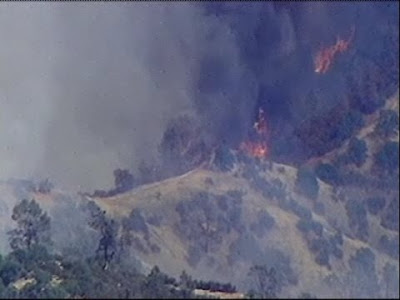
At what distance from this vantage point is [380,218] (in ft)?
154

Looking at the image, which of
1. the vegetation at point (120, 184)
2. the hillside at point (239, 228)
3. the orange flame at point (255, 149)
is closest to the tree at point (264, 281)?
the hillside at point (239, 228)

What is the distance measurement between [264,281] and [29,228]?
30745mm

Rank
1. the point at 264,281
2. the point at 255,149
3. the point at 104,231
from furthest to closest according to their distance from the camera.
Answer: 1. the point at 255,149
2. the point at 104,231
3. the point at 264,281

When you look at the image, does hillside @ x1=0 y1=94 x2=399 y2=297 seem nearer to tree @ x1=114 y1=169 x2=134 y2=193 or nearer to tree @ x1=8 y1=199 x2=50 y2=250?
tree @ x1=8 y1=199 x2=50 y2=250

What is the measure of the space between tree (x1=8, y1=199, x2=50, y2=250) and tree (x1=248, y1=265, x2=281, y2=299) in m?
21.2

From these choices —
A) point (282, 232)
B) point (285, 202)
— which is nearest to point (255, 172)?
point (285, 202)

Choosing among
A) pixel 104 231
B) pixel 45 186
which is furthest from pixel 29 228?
pixel 45 186

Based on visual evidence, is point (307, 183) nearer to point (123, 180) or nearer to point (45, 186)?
point (123, 180)

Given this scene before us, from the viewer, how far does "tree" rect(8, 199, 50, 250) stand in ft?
236

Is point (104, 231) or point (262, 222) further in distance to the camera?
point (104, 231)

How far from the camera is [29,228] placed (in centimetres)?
7400

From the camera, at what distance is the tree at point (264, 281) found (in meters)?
40.9

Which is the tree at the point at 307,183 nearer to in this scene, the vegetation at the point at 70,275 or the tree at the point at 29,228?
the vegetation at the point at 70,275

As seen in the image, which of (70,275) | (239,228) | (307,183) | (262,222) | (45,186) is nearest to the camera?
(70,275)
